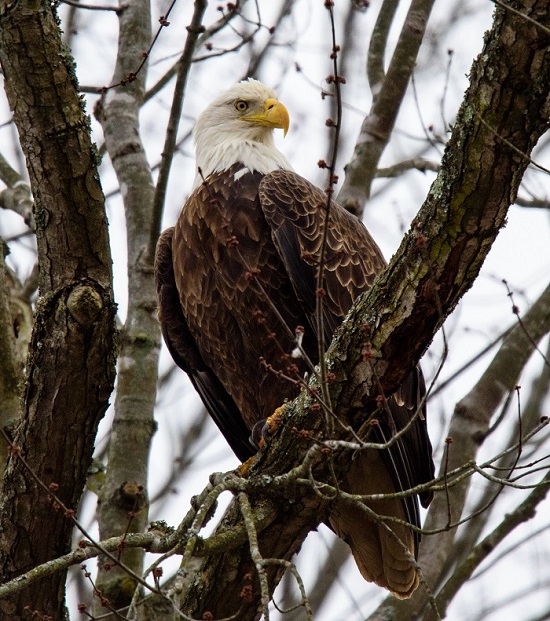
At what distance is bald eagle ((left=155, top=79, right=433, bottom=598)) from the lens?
14.3 ft

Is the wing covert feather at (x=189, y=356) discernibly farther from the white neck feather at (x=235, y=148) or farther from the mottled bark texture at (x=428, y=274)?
the mottled bark texture at (x=428, y=274)

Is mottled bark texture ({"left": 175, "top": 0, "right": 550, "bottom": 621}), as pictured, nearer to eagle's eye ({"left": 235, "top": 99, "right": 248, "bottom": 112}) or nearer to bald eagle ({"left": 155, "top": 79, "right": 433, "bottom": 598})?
bald eagle ({"left": 155, "top": 79, "right": 433, "bottom": 598})

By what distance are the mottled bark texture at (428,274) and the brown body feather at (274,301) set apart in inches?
37.5

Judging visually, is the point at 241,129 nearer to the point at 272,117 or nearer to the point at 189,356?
the point at 272,117

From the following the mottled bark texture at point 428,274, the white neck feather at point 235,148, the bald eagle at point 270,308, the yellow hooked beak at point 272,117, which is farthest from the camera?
the yellow hooked beak at point 272,117

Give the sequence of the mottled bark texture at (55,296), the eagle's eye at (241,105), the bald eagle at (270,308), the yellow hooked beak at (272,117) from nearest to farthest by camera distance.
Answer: the mottled bark texture at (55,296), the bald eagle at (270,308), the yellow hooked beak at (272,117), the eagle's eye at (241,105)

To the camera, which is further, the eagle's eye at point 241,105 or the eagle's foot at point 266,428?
the eagle's eye at point 241,105

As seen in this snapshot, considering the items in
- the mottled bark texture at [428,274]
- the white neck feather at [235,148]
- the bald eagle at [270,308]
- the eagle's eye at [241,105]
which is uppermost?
the eagle's eye at [241,105]

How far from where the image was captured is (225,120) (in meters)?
5.70

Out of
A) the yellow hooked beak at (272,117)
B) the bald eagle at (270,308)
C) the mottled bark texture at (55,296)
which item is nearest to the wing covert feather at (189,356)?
the bald eagle at (270,308)

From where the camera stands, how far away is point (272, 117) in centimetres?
547

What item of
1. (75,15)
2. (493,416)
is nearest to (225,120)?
(75,15)

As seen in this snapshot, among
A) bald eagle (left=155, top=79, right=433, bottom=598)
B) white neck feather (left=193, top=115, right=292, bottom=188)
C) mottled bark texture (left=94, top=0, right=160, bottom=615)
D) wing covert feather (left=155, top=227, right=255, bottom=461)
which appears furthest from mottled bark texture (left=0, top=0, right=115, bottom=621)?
white neck feather (left=193, top=115, right=292, bottom=188)

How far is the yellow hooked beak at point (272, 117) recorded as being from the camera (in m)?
5.43
